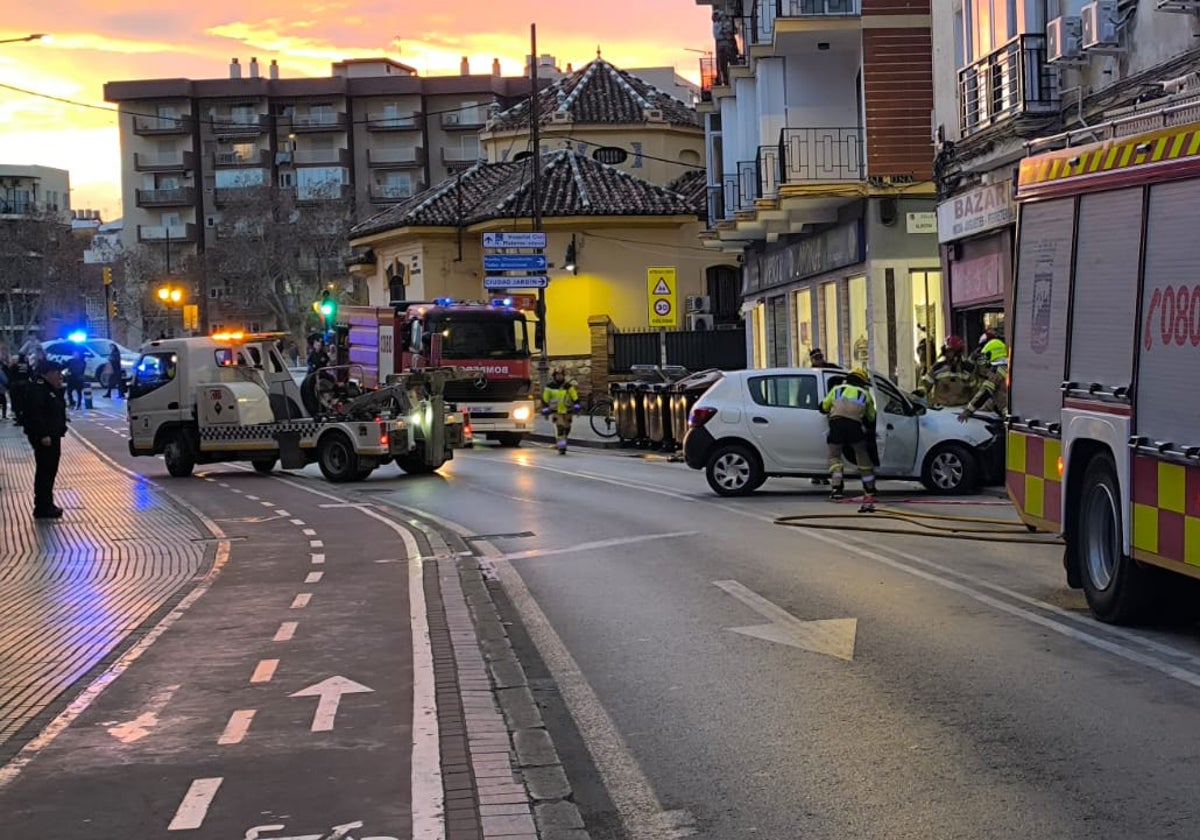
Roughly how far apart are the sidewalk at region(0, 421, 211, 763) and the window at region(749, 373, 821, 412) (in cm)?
703

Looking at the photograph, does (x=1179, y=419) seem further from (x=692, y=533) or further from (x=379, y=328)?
(x=379, y=328)

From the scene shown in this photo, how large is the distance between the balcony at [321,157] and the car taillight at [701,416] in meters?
86.9

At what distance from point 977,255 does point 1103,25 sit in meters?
7.08

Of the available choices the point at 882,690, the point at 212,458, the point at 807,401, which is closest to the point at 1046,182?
the point at 882,690

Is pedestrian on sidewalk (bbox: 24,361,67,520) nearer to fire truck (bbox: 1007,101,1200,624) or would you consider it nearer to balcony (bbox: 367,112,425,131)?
fire truck (bbox: 1007,101,1200,624)

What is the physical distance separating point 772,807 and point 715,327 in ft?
153

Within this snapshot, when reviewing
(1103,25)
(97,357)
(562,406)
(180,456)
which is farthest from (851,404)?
(97,357)

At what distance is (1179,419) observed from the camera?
8.59 meters

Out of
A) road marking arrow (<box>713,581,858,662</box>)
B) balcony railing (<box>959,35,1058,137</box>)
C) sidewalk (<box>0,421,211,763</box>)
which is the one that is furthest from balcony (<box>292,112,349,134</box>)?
road marking arrow (<box>713,581,858,662</box>)

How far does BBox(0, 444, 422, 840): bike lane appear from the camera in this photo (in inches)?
230

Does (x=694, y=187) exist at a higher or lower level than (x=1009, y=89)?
higher

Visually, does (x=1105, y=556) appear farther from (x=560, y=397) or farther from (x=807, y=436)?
(x=560, y=397)

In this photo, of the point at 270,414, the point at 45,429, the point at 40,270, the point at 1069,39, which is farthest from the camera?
the point at 40,270

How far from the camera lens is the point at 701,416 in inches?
774
